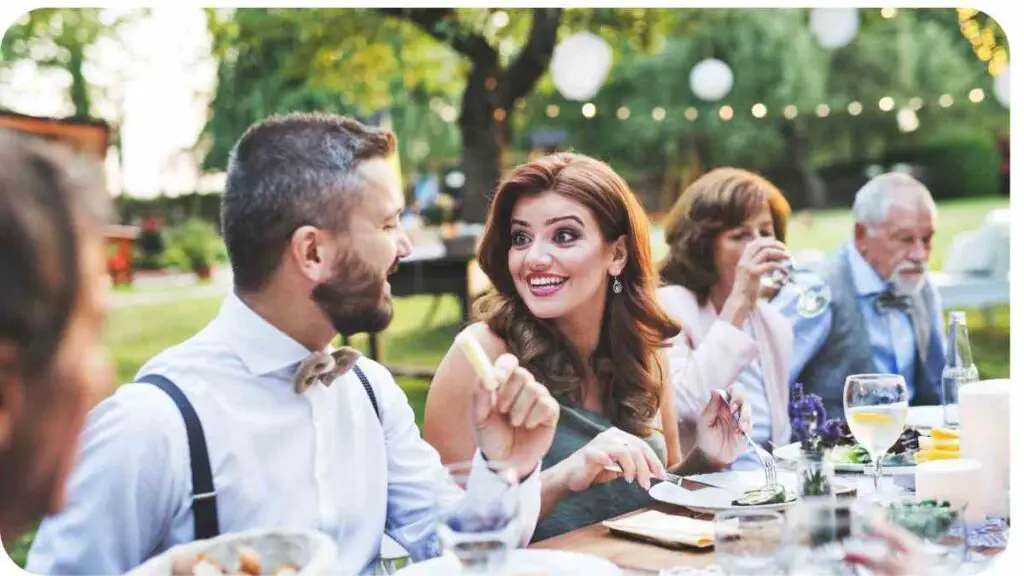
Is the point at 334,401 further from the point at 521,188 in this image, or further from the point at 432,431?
the point at 521,188

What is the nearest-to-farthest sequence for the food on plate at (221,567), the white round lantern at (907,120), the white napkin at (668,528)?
the food on plate at (221,567) → the white napkin at (668,528) → the white round lantern at (907,120)

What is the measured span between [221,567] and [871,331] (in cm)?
266

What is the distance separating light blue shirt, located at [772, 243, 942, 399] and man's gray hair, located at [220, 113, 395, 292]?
2033mm

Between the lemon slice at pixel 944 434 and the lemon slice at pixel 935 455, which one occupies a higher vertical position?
the lemon slice at pixel 944 434

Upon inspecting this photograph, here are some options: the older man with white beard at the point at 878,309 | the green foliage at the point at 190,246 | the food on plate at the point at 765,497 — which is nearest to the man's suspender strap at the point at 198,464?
the food on plate at the point at 765,497

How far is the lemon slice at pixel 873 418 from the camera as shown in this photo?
205 cm

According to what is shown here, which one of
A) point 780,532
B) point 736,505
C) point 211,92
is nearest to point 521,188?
point 736,505

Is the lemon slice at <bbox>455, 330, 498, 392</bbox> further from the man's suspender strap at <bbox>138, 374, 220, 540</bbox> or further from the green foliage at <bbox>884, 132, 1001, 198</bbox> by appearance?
the green foliage at <bbox>884, 132, 1001, 198</bbox>

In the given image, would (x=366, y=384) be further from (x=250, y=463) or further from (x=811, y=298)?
(x=811, y=298)

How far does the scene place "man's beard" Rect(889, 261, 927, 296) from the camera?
3.54 m

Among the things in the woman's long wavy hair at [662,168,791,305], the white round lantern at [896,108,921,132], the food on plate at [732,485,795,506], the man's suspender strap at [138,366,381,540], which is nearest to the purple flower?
the food on plate at [732,485,795,506]

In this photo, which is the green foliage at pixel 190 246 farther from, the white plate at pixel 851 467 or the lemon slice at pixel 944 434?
the lemon slice at pixel 944 434

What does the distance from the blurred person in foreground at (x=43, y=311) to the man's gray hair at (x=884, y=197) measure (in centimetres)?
284

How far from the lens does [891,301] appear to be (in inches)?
140
